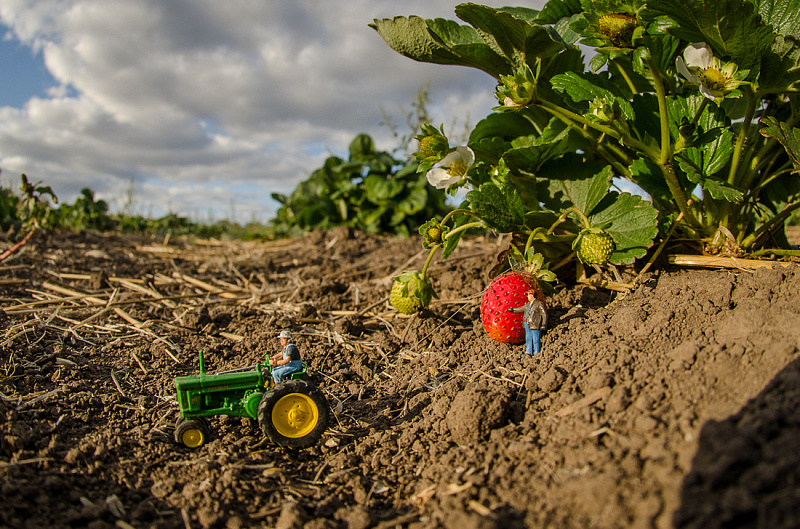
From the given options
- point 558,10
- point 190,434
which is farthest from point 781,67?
point 190,434

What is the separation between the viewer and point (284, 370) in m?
1.93

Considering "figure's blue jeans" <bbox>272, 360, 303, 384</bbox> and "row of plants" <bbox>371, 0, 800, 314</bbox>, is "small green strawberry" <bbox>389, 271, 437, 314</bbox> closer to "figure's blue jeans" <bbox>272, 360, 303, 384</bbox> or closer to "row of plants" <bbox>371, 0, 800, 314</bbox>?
"row of plants" <bbox>371, 0, 800, 314</bbox>

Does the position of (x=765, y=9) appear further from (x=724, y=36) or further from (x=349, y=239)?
(x=349, y=239)

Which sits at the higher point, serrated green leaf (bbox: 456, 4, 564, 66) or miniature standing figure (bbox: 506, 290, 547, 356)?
serrated green leaf (bbox: 456, 4, 564, 66)

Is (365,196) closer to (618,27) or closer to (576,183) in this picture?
(576,183)

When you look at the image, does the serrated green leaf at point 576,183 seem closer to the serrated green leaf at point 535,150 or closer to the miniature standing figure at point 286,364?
the serrated green leaf at point 535,150

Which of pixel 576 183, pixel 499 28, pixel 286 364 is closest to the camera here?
pixel 286 364

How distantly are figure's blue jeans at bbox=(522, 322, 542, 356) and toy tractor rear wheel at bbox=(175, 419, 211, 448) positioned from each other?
1251 mm

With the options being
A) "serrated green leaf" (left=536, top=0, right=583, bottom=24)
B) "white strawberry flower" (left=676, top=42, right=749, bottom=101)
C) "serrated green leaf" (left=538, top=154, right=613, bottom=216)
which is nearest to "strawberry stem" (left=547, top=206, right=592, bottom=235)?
"serrated green leaf" (left=538, top=154, right=613, bottom=216)

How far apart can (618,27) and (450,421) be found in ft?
4.75

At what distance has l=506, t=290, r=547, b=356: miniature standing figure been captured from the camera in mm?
2037

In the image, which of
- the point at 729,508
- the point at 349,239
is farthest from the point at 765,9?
the point at 349,239

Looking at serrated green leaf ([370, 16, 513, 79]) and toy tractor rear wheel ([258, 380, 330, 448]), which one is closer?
toy tractor rear wheel ([258, 380, 330, 448])

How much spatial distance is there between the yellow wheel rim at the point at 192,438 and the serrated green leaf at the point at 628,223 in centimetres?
176
